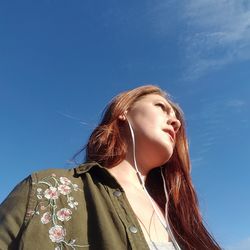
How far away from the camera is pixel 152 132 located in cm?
321

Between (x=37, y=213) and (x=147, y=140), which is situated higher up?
(x=147, y=140)

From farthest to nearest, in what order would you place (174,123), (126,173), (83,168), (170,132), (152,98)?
(152,98)
(174,123)
(170,132)
(126,173)
(83,168)

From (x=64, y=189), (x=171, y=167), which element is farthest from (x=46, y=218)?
(x=171, y=167)

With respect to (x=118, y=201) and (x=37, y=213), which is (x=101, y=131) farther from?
(x=37, y=213)

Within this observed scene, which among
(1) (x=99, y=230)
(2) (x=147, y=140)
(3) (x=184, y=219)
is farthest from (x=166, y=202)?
(1) (x=99, y=230)

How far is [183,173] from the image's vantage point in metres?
3.68

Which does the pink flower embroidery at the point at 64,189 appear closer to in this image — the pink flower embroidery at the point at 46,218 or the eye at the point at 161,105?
the pink flower embroidery at the point at 46,218

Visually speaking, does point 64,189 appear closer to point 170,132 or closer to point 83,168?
point 83,168

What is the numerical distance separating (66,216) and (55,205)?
0.09 meters

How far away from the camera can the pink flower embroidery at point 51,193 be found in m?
2.35

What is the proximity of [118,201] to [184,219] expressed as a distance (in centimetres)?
94

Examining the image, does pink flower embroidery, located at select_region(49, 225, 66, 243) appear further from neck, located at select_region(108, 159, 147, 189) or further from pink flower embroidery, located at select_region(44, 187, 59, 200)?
neck, located at select_region(108, 159, 147, 189)

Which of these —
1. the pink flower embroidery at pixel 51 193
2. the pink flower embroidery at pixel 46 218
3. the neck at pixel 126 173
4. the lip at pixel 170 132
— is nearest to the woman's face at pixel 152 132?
the lip at pixel 170 132

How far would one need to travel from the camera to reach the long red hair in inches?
123
